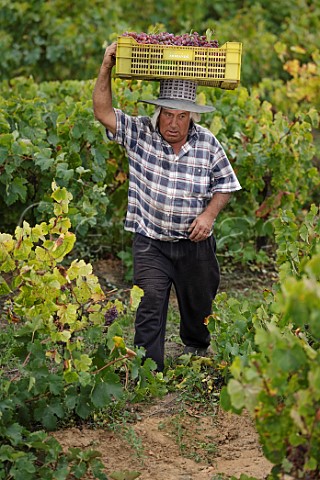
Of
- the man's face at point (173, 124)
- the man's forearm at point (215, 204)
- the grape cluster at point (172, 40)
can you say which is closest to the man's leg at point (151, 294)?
the man's forearm at point (215, 204)

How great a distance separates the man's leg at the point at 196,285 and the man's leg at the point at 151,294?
0.33 ft

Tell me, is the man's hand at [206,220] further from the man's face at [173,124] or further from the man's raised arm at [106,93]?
the man's raised arm at [106,93]

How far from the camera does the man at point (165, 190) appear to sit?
4992 millimetres

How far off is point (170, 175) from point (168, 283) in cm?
56

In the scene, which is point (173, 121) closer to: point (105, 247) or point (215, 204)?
point (215, 204)

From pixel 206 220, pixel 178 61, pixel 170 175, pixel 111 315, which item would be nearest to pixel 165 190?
pixel 170 175

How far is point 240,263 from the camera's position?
7383 millimetres

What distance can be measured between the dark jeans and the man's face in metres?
0.53

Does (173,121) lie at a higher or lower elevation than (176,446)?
higher

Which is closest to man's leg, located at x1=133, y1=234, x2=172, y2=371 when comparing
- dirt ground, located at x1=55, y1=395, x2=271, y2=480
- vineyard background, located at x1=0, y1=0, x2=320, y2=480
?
vineyard background, located at x1=0, y1=0, x2=320, y2=480

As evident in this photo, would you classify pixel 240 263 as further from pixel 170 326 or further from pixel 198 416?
pixel 198 416

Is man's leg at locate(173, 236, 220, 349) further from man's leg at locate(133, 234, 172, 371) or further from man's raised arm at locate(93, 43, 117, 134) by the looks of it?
man's raised arm at locate(93, 43, 117, 134)

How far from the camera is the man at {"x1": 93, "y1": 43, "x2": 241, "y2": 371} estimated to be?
4992 millimetres

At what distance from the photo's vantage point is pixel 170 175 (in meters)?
5.02
